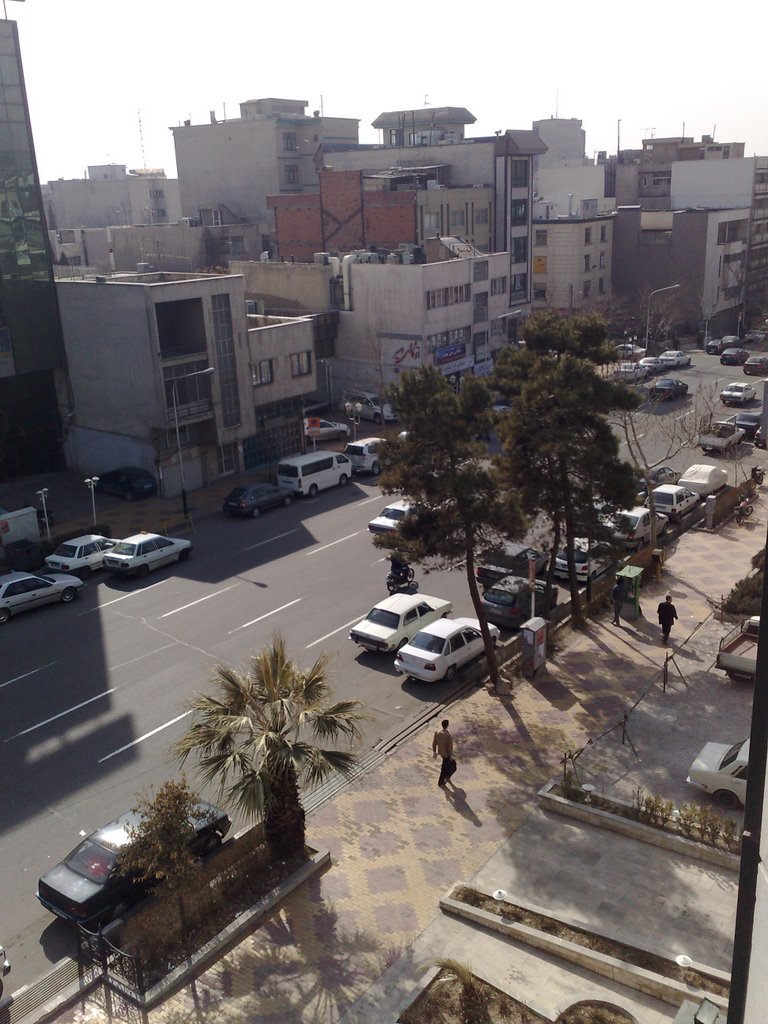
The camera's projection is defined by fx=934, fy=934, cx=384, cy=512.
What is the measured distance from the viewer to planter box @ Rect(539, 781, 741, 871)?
1572 cm

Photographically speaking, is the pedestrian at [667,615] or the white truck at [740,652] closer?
the white truck at [740,652]

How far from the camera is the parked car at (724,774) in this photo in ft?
56.9

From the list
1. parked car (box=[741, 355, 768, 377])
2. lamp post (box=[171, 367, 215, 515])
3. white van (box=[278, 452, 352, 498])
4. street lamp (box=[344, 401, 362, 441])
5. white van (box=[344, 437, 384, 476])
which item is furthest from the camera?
parked car (box=[741, 355, 768, 377])

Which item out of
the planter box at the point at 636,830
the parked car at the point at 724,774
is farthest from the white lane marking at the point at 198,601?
the parked car at the point at 724,774

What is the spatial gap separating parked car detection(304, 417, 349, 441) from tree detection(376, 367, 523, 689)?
28813 millimetres

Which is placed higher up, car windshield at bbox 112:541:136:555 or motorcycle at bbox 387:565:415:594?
car windshield at bbox 112:541:136:555

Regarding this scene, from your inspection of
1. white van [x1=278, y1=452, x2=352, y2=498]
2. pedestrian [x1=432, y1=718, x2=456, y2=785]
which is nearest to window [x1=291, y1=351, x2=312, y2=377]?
white van [x1=278, y1=452, x2=352, y2=498]

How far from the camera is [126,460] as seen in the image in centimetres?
4303

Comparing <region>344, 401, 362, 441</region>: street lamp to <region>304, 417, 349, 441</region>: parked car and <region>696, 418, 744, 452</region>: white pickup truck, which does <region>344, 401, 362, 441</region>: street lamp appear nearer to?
<region>304, 417, 349, 441</region>: parked car

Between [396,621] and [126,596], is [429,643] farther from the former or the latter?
[126,596]

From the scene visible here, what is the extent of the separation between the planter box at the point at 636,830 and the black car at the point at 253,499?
2288 cm

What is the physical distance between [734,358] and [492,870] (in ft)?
201

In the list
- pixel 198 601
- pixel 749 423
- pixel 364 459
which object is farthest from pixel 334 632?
pixel 749 423

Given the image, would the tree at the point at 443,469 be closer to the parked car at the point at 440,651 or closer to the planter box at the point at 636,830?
the parked car at the point at 440,651
